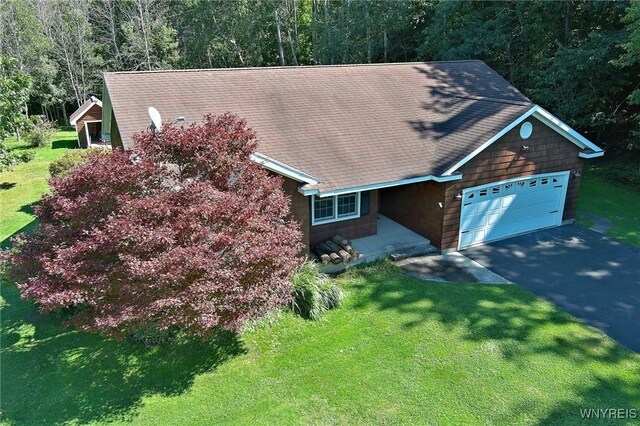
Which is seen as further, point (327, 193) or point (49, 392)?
point (327, 193)

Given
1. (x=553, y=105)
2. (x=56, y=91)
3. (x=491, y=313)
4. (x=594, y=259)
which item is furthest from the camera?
(x=56, y=91)

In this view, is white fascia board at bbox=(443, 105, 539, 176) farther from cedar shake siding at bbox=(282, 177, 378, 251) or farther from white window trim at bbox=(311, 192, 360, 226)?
white window trim at bbox=(311, 192, 360, 226)

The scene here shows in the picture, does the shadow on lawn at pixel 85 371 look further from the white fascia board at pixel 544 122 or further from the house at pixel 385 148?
the white fascia board at pixel 544 122

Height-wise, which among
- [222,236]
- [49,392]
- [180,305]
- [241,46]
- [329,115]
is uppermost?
[241,46]

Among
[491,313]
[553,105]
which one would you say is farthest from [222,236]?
[553,105]

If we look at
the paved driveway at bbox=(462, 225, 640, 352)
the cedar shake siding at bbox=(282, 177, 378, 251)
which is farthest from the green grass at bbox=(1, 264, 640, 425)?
the cedar shake siding at bbox=(282, 177, 378, 251)

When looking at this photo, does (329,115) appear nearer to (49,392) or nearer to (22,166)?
(49,392)

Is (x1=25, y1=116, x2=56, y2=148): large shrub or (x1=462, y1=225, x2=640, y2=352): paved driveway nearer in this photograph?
(x1=462, y1=225, x2=640, y2=352): paved driveway

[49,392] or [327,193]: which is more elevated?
[327,193]
